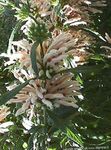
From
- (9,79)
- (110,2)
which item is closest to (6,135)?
(9,79)

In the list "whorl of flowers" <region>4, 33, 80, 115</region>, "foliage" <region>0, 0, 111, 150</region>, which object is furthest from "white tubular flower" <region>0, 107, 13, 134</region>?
"whorl of flowers" <region>4, 33, 80, 115</region>

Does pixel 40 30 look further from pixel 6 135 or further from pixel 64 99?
pixel 6 135

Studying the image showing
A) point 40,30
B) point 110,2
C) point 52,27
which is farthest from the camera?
point 110,2

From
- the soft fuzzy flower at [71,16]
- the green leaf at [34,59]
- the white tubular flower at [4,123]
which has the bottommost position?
the white tubular flower at [4,123]

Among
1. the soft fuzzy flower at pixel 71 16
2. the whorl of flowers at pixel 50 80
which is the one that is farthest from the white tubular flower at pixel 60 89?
the soft fuzzy flower at pixel 71 16

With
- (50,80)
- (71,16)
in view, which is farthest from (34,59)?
(71,16)

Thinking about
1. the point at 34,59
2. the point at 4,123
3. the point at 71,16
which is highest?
the point at 71,16

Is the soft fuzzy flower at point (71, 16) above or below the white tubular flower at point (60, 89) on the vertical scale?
above

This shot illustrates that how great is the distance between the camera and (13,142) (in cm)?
113

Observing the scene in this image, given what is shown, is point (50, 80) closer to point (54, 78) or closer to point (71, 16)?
point (54, 78)

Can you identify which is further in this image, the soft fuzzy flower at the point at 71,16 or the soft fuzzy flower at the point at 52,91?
the soft fuzzy flower at the point at 71,16

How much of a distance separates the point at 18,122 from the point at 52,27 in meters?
0.32

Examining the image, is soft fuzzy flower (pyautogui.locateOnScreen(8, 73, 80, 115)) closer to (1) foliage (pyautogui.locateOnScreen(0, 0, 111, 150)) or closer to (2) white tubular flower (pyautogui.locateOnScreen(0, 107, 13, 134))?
(1) foliage (pyautogui.locateOnScreen(0, 0, 111, 150))

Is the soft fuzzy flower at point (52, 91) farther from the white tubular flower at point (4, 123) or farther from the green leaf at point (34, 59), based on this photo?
the white tubular flower at point (4, 123)
